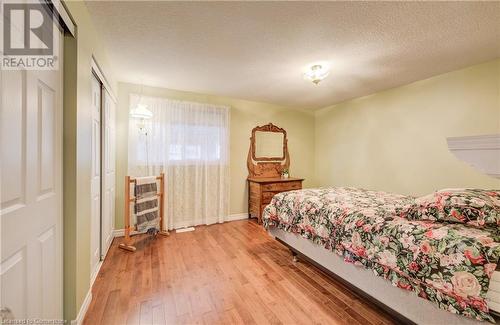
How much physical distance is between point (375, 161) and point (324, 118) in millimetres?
1558

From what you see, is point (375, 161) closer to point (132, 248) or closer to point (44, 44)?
point (132, 248)

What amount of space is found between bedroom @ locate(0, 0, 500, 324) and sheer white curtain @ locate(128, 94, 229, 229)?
0.03m

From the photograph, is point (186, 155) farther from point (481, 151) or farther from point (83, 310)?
point (481, 151)

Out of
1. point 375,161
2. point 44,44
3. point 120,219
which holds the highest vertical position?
point 44,44

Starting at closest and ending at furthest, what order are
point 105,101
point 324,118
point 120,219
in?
point 105,101 < point 120,219 < point 324,118

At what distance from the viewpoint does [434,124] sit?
9.39 feet

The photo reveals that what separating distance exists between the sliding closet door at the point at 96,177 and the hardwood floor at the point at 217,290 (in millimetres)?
231

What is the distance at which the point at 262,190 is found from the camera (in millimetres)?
3842

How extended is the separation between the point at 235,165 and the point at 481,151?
11.4 feet

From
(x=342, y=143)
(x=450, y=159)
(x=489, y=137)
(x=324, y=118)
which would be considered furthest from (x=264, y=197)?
(x=489, y=137)

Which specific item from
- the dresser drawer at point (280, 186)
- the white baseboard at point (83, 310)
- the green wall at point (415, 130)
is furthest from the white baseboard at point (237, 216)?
the white baseboard at point (83, 310)
